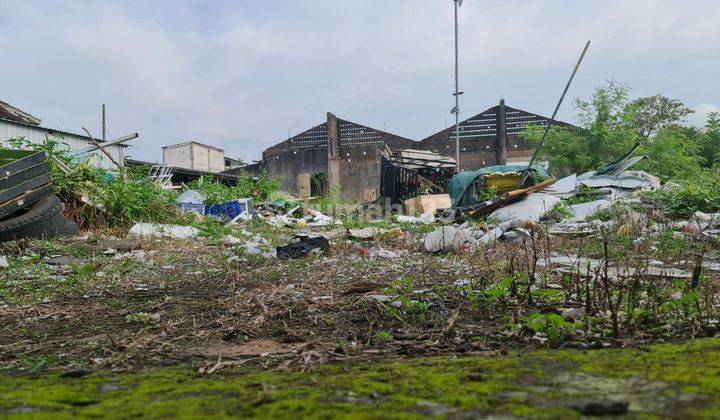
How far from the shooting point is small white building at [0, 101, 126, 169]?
12.8 m

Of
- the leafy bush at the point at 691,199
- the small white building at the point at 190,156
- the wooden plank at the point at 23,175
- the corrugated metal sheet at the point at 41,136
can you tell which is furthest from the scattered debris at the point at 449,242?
the small white building at the point at 190,156

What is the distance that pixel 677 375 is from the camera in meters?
1.04

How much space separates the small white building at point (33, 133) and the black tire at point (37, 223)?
19.9 ft

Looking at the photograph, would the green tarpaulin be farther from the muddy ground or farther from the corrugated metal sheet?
the corrugated metal sheet

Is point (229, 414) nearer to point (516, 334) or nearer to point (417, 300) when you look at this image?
point (516, 334)

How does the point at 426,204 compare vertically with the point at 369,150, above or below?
below

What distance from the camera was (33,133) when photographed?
13.7m

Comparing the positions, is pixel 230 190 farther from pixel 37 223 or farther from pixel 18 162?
pixel 37 223

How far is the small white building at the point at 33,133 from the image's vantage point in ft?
42.0

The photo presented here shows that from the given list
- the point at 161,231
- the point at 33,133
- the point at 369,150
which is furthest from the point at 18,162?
the point at 369,150

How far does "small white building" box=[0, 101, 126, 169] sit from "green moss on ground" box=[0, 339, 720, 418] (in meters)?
11.9

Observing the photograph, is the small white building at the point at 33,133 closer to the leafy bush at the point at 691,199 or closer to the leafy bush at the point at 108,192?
the leafy bush at the point at 108,192

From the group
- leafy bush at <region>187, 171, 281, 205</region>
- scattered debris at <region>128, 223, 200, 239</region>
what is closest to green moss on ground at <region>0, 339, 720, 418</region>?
scattered debris at <region>128, 223, 200, 239</region>

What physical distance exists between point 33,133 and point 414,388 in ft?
51.6
